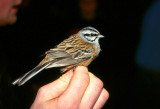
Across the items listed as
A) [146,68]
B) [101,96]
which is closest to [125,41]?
[146,68]

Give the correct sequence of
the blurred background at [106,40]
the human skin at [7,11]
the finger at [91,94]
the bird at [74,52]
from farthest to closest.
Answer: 1. the blurred background at [106,40]
2. the human skin at [7,11]
3. the bird at [74,52]
4. the finger at [91,94]

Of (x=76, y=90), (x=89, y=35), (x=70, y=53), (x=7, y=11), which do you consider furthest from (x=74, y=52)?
(x=7, y=11)

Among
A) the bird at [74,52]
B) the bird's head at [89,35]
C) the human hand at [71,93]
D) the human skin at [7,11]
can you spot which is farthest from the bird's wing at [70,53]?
the human skin at [7,11]

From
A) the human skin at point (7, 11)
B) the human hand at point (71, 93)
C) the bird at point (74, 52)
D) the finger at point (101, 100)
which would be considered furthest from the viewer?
the human skin at point (7, 11)

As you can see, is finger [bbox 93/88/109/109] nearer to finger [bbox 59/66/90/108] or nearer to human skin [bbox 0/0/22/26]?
finger [bbox 59/66/90/108]

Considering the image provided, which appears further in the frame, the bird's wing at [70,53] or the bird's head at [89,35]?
the bird's head at [89,35]

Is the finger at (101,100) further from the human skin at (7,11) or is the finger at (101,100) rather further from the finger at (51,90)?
the human skin at (7,11)

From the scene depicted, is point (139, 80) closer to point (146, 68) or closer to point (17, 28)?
point (146, 68)
